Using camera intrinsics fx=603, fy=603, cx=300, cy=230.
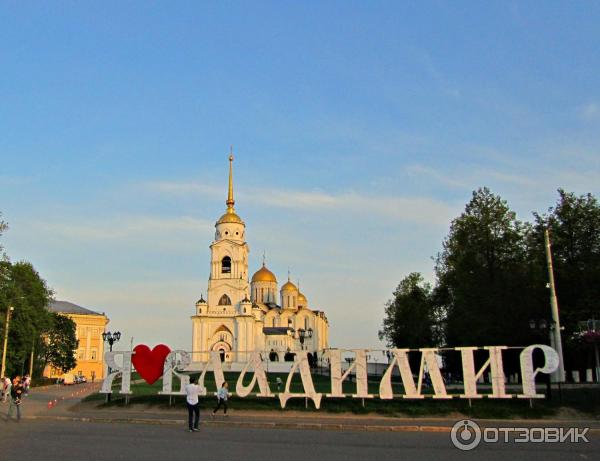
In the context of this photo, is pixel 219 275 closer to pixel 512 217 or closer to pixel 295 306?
pixel 295 306

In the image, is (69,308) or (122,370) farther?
(69,308)

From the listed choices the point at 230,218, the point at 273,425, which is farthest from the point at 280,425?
the point at 230,218

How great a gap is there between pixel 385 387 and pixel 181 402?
9018mm

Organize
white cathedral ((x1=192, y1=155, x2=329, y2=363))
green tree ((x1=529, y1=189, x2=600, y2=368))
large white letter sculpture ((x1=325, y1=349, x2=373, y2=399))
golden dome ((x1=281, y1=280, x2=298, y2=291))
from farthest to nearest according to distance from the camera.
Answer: golden dome ((x1=281, y1=280, x2=298, y2=291)) < white cathedral ((x1=192, y1=155, x2=329, y2=363)) < green tree ((x1=529, y1=189, x2=600, y2=368)) < large white letter sculpture ((x1=325, y1=349, x2=373, y2=399))

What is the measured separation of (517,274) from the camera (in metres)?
41.4

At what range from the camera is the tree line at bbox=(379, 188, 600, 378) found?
37500mm

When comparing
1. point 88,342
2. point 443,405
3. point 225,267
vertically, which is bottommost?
point 443,405

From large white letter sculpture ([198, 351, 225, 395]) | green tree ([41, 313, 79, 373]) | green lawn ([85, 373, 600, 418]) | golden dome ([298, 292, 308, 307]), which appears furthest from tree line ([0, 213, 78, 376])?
golden dome ([298, 292, 308, 307])

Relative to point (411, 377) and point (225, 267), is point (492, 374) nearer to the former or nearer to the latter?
point (411, 377)

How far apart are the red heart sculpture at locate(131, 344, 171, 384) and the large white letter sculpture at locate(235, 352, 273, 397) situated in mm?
4328

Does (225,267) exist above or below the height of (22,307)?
above

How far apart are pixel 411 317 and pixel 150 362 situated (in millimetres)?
38006

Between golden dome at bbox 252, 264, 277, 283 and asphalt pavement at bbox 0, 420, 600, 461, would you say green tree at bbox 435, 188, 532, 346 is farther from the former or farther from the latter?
golden dome at bbox 252, 264, 277, 283

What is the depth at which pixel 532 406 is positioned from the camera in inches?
905
